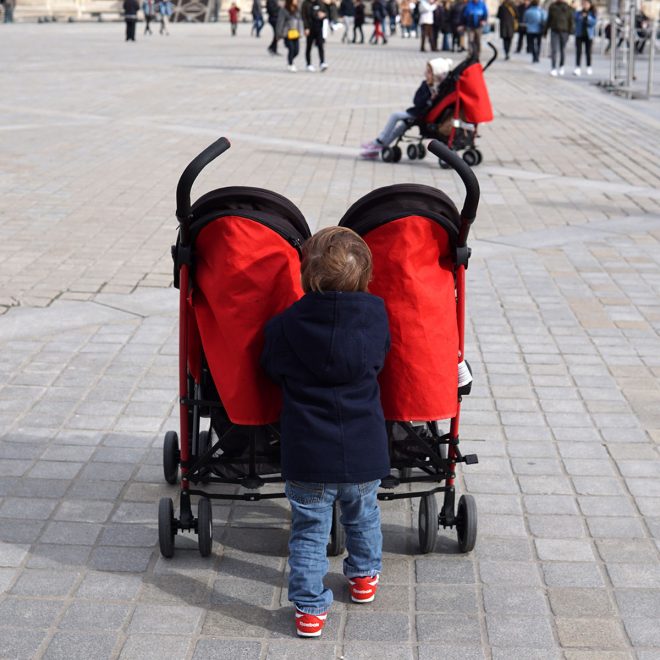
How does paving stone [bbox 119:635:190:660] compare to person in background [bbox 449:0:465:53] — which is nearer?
paving stone [bbox 119:635:190:660]

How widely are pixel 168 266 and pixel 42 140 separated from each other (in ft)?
23.6

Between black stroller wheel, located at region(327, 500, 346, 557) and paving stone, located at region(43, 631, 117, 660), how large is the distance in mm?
861

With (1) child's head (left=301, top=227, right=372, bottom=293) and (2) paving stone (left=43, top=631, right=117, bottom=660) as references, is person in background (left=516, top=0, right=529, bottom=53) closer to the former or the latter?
(1) child's head (left=301, top=227, right=372, bottom=293)

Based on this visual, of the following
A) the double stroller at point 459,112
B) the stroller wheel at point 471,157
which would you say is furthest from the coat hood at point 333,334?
the stroller wheel at point 471,157

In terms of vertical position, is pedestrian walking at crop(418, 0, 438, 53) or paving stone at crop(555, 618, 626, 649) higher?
pedestrian walking at crop(418, 0, 438, 53)

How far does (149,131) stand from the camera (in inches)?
624

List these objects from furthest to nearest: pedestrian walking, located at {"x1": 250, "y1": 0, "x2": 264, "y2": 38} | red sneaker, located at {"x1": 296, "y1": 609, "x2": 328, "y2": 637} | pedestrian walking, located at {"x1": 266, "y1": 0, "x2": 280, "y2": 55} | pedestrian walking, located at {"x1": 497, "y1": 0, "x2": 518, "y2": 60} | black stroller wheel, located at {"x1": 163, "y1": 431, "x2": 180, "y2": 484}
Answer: pedestrian walking, located at {"x1": 250, "y1": 0, "x2": 264, "y2": 38}, pedestrian walking, located at {"x1": 266, "y1": 0, "x2": 280, "y2": 55}, pedestrian walking, located at {"x1": 497, "y1": 0, "x2": 518, "y2": 60}, black stroller wheel, located at {"x1": 163, "y1": 431, "x2": 180, "y2": 484}, red sneaker, located at {"x1": 296, "y1": 609, "x2": 328, "y2": 637}

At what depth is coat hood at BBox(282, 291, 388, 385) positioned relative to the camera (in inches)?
135

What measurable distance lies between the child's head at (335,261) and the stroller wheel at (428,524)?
952mm

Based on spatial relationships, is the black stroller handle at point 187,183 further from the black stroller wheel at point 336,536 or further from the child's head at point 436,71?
the child's head at point 436,71

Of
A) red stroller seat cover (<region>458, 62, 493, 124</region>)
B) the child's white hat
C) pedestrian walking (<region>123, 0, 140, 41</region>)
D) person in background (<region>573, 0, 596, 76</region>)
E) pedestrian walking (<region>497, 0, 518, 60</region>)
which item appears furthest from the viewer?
pedestrian walking (<region>123, 0, 140, 41</region>)

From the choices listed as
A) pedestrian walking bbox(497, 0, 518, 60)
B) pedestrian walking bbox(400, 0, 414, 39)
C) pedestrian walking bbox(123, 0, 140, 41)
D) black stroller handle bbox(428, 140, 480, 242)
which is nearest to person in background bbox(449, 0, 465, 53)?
pedestrian walking bbox(497, 0, 518, 60)

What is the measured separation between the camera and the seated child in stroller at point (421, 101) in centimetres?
1297

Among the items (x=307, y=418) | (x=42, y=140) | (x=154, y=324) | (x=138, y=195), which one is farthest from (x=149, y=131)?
(x=307, y=418)
